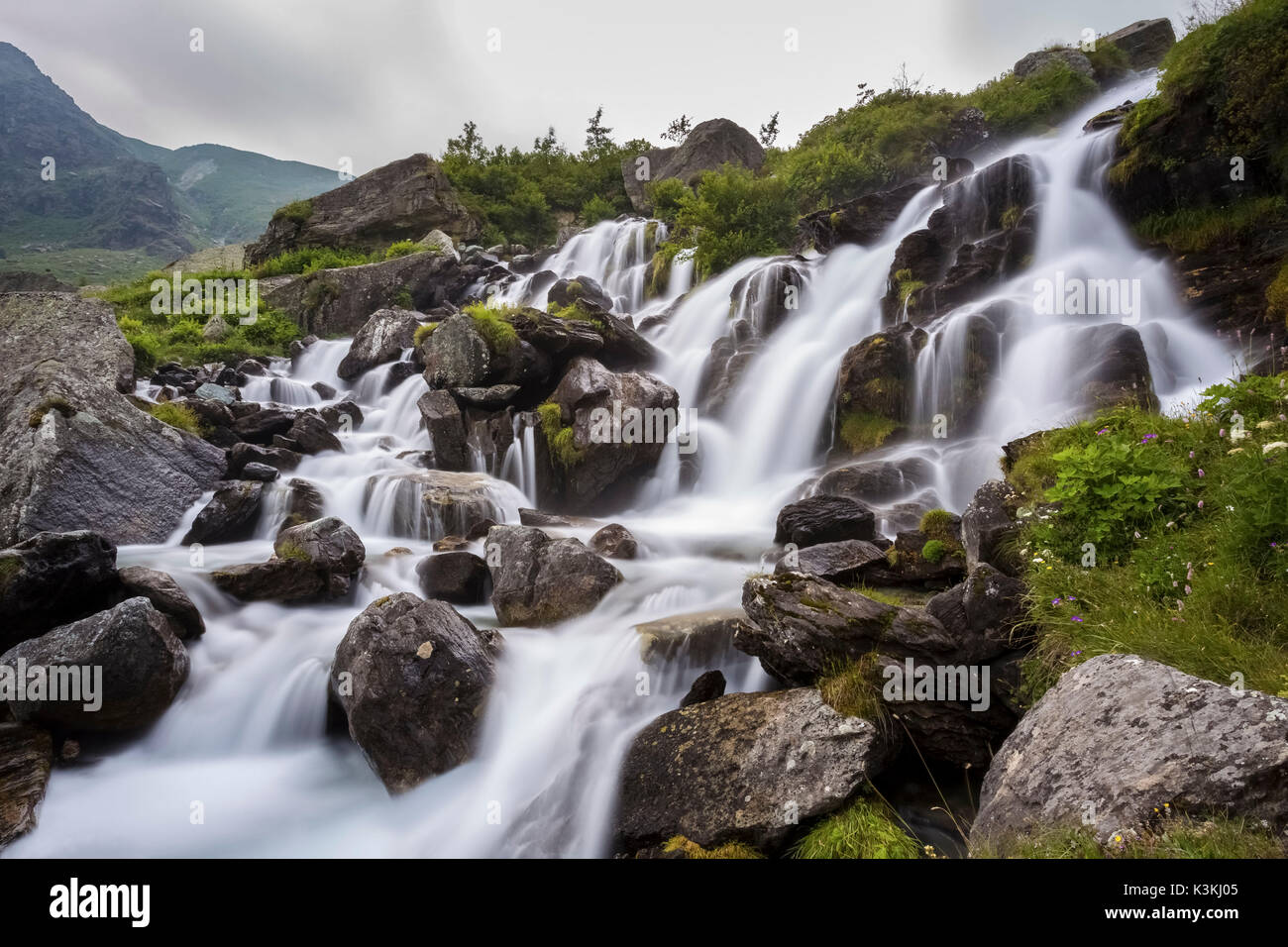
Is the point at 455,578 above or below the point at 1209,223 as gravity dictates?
below

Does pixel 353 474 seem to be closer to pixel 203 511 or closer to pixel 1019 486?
pixel 203 511

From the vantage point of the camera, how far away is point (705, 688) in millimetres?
6277

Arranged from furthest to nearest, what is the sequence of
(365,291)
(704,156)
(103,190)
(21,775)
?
(103,190) < (704,156) < (365,291) < (21,775)

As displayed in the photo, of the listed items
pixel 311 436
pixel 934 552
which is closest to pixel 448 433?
pixel 311 436

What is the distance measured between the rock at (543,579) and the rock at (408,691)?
1878 mm

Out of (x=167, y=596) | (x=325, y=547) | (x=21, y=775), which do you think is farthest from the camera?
(x=325, y=547)

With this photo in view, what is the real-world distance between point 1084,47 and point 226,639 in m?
38.6

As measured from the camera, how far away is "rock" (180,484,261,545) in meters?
10.8

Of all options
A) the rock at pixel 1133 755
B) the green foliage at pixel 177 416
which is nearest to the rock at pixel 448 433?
the green foliage at pixel 177 416

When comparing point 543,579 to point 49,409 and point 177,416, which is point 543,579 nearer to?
point 49,409

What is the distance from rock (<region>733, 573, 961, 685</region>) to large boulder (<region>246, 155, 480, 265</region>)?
32711 millimetres

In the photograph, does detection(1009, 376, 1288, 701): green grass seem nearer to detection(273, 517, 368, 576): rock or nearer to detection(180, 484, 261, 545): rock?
detection(273, 517, 368, 576): rock

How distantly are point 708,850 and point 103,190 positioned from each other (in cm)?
13722
